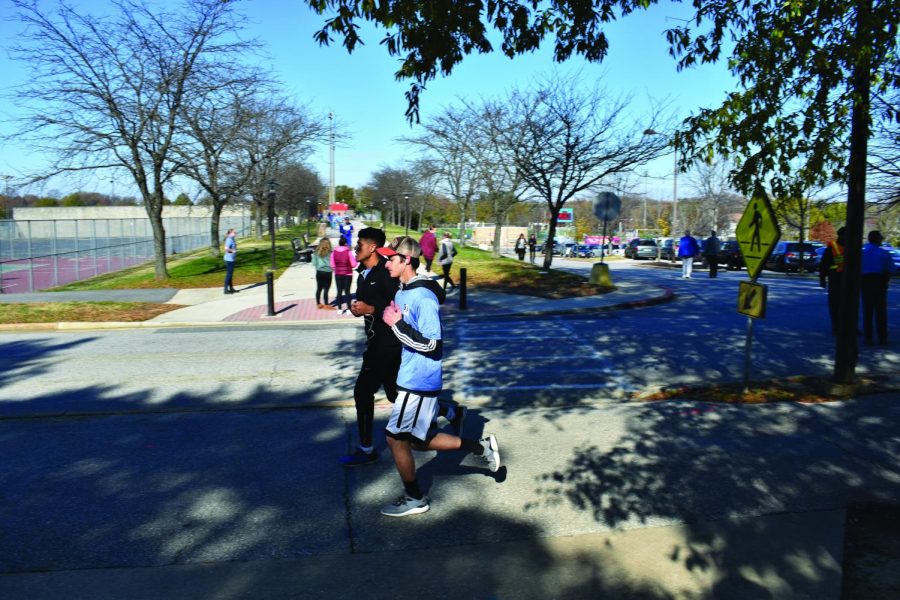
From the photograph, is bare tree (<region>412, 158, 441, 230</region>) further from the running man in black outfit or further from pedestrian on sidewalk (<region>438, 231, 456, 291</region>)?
the running man in black outfit

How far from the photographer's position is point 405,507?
4910 mm

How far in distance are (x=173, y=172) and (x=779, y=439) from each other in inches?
816

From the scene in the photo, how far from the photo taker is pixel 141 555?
14.3 feet

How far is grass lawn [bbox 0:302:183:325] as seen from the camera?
14438mm

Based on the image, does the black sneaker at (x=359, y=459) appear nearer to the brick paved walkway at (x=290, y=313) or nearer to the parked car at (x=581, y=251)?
the brick paved walkway at (x=290, y=313)

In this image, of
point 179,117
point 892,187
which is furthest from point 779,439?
point 179,117

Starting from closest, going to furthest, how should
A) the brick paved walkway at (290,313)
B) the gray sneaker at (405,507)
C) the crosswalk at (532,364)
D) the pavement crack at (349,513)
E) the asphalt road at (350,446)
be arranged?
the pavement crack at (349,513), the asphalt road at (350,446), the gray sneaker at (405,507), the crosswalk at (532,364), the brick paved walkway at (290,313)

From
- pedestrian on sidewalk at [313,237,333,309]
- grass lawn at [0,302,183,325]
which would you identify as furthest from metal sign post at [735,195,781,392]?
grass lawn at [0,302,183,325]

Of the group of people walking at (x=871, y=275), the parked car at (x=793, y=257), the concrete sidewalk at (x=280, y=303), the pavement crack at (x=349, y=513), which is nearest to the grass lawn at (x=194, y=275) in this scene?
the concrete sidewalk at (x=280, y=303)

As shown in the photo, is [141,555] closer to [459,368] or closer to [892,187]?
[459,368]

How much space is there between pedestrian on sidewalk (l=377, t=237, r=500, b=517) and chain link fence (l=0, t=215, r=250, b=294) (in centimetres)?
1839

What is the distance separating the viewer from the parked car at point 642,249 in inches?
1868

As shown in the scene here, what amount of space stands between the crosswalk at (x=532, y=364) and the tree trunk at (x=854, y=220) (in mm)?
2374

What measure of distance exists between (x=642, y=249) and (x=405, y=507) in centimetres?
4497
